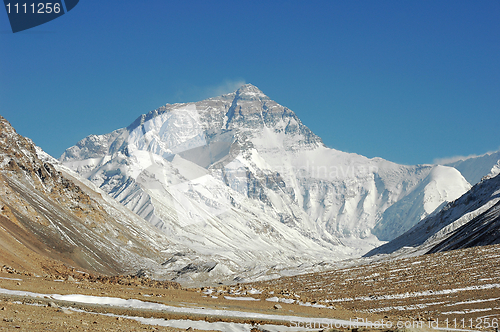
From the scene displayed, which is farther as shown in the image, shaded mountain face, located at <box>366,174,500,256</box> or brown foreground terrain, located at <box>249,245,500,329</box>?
shaded mountain face, located at <box>366,174,500,256</box>

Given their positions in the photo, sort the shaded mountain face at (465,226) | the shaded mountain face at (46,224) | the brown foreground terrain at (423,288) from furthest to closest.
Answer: the shaded mountain face at (465,226) < the shaded mountain face at (46,224) < the brown foreground terrain at (423,288)

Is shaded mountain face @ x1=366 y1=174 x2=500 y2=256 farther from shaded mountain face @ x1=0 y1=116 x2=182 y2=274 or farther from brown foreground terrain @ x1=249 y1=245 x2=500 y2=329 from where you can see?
shaded mountain face @ x1=0 y1=116 x2=182 y2=274

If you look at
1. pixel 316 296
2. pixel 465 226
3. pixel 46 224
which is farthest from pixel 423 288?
pixel 46 224

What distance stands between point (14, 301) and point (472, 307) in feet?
160

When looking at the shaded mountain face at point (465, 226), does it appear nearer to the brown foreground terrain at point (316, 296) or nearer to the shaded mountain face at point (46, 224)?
the brown foreground terrain at point (316, 296)

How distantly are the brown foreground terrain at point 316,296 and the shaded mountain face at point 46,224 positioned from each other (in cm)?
1303

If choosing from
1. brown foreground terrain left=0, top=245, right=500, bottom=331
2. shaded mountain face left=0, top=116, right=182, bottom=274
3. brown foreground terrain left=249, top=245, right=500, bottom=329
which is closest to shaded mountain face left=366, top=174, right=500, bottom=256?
brown foreground terrain left=249, top=245, right=500, bottom=329

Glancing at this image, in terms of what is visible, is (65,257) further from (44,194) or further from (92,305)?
(92,305)

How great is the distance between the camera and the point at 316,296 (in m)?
71.0

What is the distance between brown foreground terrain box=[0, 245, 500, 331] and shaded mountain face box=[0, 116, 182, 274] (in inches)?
513

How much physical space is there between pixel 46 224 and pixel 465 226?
127991 millimetres

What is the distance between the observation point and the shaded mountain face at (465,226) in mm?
112188

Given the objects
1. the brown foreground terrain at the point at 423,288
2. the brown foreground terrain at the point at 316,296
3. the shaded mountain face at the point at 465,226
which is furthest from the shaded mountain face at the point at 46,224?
the shaded mountain face at the point at 465,226

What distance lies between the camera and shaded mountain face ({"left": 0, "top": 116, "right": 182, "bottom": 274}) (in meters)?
99.2
